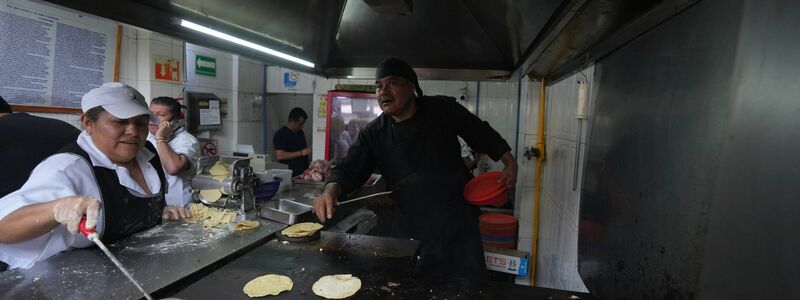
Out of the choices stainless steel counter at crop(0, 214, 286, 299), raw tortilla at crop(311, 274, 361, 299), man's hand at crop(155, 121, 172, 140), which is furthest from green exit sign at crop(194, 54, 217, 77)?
raw tortilla at crop(311, 274, 361, 299)

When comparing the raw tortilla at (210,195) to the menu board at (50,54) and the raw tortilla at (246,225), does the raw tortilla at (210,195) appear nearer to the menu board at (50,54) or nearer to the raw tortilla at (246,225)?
the raw tortilla at (246,225)

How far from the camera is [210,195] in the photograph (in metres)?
2.32

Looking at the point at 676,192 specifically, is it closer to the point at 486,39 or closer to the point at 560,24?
the point at 560,24

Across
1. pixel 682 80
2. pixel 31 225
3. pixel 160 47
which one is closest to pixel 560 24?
pixel 682 80

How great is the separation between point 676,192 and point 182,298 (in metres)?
1.33

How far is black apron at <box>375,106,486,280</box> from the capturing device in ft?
7.63

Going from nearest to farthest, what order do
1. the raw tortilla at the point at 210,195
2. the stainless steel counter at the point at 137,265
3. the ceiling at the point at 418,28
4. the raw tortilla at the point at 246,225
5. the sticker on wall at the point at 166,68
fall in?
1. the stainless steel counter at the point at 137,265
2. the ceiling at the point at 418,28
3. the raw tortilla at the point at 246,225
4. the raw tortilla at the point at 210,195
5. the sticker on wall at the point at 166,68

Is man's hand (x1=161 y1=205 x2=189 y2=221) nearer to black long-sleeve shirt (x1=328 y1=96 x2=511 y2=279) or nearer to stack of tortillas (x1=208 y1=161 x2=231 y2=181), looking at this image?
stack of tortillas (x1=208 y1=161 x2=231 y2=181)

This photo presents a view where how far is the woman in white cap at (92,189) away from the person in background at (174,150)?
723 mm

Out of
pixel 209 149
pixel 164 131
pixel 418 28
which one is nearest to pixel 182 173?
pixel 164 131

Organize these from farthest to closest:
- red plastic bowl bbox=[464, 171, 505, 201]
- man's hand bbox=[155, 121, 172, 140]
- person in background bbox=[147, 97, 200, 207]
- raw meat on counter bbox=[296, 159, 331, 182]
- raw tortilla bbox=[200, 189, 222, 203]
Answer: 1. raw meat on counter bbox=[296, 159, 331, 182]
2. man's hand bbox=[155, 121, 172, 140]
3. person in background bbox=[147, 97, 200, 207]
4. raw tortilla bbox=[200, 189, 222, 203]
5. red plastic bowl bbox=[464, 171, 505, 201]

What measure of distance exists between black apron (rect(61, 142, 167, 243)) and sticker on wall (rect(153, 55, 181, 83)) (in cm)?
289

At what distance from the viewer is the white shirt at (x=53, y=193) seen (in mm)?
1422

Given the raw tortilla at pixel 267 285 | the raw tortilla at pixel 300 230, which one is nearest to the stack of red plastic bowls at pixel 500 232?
the raw tortilla at pixel 300 230
